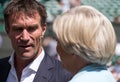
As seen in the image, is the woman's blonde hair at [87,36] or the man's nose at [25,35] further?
the man's nose at [25,35]

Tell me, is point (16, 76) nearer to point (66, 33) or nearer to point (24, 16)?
point (24, 16)

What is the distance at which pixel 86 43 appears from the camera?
1.51 meters

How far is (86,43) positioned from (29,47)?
64 cm

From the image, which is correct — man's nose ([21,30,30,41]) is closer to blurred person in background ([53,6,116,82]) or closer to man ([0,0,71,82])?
man ([0,0,71,82])

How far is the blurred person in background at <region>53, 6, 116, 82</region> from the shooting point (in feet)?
4.94

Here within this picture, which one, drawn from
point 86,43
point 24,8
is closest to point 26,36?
point 24,8

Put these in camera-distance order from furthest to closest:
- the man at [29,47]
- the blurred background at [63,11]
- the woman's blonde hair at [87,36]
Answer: the blurred background at [63,11], the man at [29,47], the woman's blonde hair at [87,36]

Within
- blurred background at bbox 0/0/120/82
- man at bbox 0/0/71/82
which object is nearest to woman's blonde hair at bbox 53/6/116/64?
man at bbox 0/0/71/82

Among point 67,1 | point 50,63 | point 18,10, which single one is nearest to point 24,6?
point 18,10

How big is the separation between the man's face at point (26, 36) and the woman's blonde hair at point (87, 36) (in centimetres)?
56

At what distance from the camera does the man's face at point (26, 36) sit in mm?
2090

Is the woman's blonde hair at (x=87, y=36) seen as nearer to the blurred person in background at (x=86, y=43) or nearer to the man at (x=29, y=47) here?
the blurred person in background at (x=86, y=43)

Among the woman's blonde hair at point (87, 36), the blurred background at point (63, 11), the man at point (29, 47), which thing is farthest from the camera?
the blurred background at point (63, 11)

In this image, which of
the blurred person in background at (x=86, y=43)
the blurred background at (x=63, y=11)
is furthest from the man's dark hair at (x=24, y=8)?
the blurred background at (x=63, y=11)
